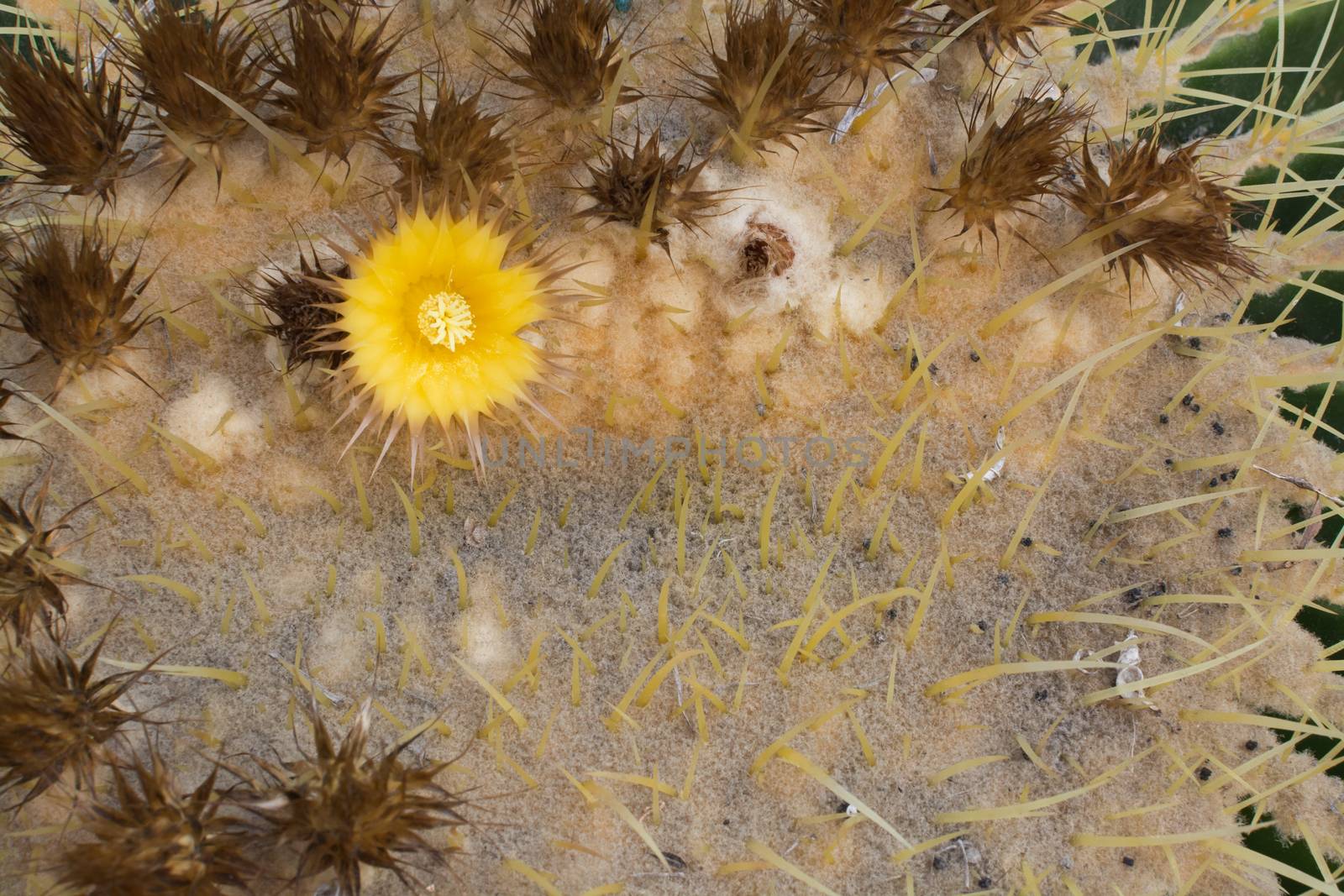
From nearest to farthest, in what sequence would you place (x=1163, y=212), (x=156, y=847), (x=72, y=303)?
(x=156, y=847), (x=72, y=303), (x=1163, y=212)

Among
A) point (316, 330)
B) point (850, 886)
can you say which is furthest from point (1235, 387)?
point (316, 330)

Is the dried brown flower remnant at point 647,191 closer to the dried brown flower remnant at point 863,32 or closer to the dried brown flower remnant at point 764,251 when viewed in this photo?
the dried brown flower remnant at point 764,251

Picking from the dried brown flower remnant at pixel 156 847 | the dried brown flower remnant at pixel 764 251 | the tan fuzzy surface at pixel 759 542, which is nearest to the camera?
the dried brown flower remnant at pixel 156 847

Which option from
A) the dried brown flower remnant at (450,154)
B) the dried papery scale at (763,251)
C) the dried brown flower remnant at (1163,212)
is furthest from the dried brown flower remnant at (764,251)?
the dried brown flower remnant at (1163,212)

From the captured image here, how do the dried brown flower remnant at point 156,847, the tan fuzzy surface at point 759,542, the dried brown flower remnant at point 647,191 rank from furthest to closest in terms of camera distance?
the dried brown flower remnant at point 647,191 → the tan fuzzy surface at point 759,542 → the dried brown flower remnant at point 156,847

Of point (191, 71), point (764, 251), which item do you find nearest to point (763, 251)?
point (764, 251)

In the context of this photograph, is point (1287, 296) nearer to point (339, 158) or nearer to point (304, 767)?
point (339, 158)

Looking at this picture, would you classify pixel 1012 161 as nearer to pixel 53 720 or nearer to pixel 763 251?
pixel 763 251
